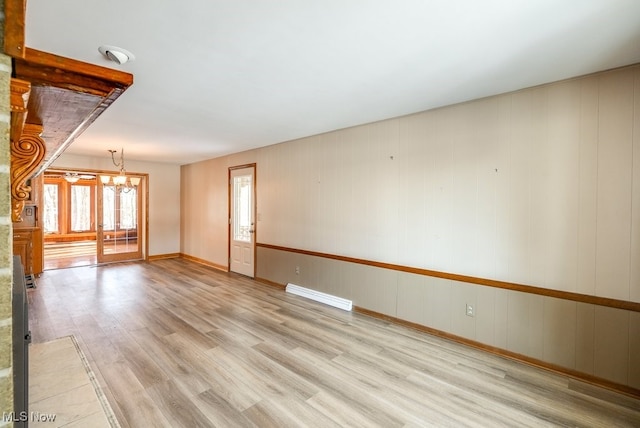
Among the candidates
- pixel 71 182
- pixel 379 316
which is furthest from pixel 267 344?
pixel 71 182

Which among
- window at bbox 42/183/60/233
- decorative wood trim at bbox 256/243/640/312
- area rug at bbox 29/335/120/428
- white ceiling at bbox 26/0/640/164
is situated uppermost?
white ceiling at bbox 26/0/640/164

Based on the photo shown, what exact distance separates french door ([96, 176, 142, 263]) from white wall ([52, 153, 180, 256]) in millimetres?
311

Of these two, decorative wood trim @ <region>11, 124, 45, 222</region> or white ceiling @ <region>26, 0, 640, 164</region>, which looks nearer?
decorative wood trim @ <region>11, 124, 45, 222</region>

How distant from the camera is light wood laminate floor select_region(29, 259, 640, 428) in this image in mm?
2064

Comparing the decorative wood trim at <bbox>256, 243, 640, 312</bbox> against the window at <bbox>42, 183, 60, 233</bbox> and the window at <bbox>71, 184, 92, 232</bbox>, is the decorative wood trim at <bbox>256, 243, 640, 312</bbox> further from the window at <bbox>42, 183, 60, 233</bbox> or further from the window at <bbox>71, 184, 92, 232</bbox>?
the window at <bbox>42, 183, 60, 233</bbox>

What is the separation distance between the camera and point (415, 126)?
11.7ft

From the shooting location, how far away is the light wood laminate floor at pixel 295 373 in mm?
2064

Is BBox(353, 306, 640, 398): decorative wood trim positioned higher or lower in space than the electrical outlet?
lower

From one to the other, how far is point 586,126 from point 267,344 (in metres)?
3.60

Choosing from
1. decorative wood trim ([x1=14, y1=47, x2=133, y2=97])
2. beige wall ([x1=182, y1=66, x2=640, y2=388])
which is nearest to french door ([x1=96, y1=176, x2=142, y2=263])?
beige wall ([x1=182, y1=66, x2=640, y2=388])

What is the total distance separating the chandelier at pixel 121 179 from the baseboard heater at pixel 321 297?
4.41 m

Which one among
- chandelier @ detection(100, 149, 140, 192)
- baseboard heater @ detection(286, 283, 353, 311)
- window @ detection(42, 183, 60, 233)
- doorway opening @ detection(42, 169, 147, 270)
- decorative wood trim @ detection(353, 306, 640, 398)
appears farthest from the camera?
window @ detection(42, 183, 60, 233)

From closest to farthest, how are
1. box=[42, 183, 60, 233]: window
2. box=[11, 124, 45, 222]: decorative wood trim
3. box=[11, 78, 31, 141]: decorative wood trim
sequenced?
1. box=[11, 78, 31, 141]: decorative wood trim
2. box=[11, 124, 45, 222]: decorative wood trim
3. box=[42, 183, 60, 233]: window

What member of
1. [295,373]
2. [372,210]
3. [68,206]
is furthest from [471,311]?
[68,206]
